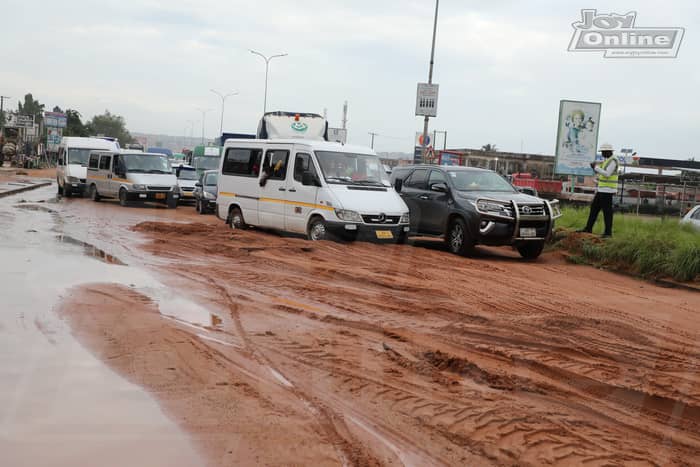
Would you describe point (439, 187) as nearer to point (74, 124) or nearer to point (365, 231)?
point (365, 231)

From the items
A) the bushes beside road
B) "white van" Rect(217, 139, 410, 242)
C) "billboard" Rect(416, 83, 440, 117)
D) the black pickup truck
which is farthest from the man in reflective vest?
"billboard" Rect(416, 83, 440, 117)

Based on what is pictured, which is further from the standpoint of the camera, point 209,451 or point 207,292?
point 207,292

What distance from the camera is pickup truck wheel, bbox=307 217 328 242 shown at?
13.9m

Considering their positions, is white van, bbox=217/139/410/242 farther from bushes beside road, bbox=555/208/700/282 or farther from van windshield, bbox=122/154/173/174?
van windshield, bbox=122/154/173/174

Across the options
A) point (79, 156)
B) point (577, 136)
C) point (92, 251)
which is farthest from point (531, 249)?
point (79, 156)

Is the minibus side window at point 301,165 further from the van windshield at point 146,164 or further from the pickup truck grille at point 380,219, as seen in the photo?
the van windshield at point 146,164

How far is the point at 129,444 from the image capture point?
438 centimetres

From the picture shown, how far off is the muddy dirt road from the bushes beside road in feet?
3.23

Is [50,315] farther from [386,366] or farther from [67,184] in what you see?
[67,184]

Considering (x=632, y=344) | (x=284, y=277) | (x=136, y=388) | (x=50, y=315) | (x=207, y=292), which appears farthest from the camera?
(x=284, y=277)

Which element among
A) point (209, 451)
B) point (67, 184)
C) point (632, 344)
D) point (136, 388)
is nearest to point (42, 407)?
point (136, 388)

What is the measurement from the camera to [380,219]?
1392cm

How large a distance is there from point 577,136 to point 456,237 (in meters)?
16.0

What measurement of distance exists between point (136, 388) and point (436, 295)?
4577 millimetres
